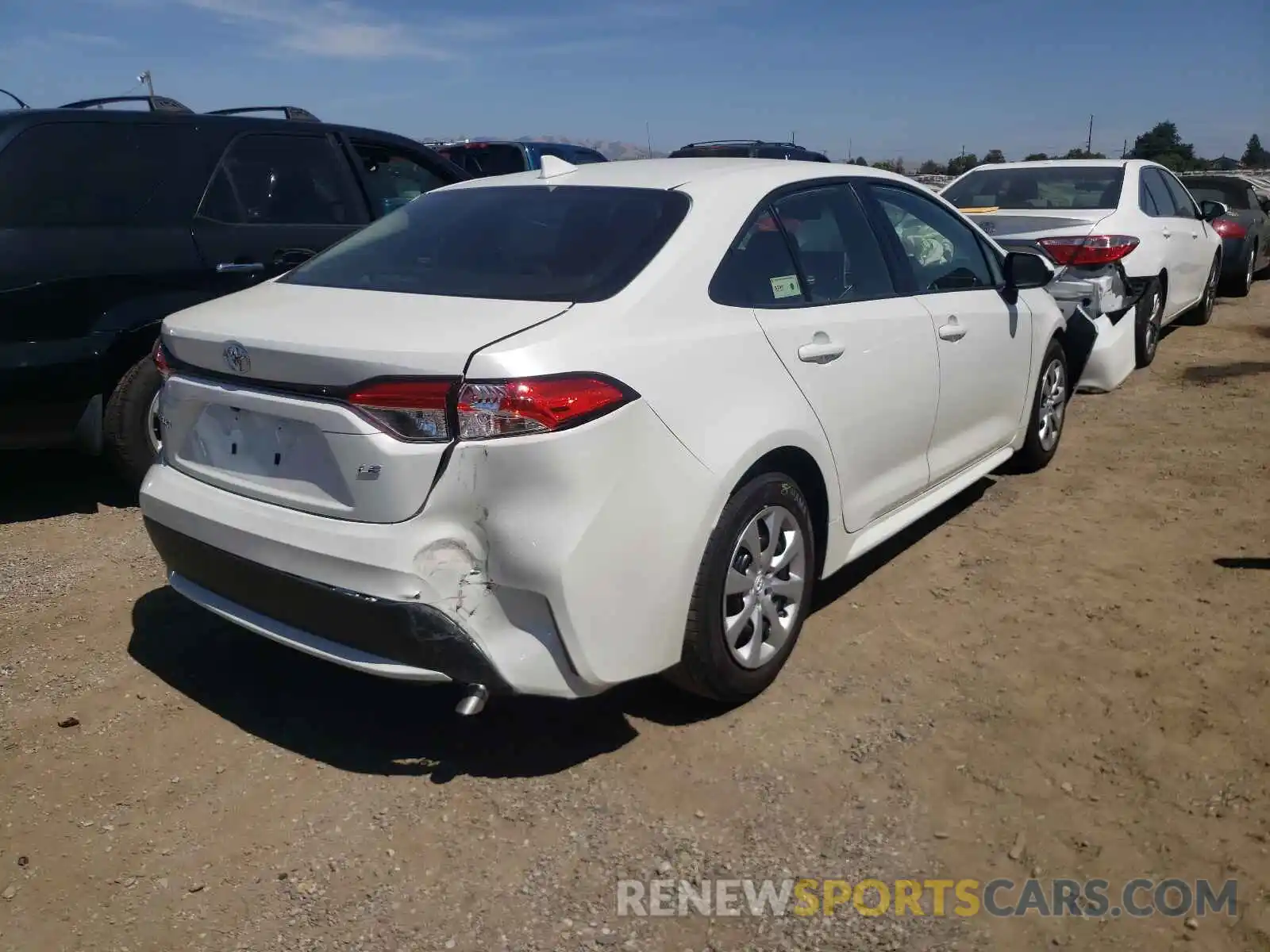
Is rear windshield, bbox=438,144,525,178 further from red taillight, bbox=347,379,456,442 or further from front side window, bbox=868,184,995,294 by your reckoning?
red taillight, bbox=347,379,456,442

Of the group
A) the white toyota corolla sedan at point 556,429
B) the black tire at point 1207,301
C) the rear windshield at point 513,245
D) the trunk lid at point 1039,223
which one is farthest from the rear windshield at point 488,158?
the rear windshield at point 513,245

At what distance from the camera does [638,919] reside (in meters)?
2.48

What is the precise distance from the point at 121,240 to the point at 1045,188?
664 centimetres

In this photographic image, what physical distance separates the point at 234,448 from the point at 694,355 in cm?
130

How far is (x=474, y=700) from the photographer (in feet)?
8.72

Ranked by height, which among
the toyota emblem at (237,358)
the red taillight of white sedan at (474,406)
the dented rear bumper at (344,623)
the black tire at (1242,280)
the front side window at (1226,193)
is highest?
the toyota emblem at (237,358)

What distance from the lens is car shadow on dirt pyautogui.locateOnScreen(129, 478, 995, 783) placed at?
10.2 feet

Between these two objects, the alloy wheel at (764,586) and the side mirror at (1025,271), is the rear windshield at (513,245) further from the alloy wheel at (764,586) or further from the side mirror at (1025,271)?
the side mirror at (1025,271)

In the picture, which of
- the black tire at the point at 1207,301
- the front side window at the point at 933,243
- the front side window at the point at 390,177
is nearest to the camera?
the front side window at the point at 933,243

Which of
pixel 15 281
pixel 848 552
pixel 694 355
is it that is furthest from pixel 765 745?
pixel 15 281

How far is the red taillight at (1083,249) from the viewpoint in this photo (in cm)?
734

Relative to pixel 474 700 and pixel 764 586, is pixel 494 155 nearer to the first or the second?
pixel 764 586

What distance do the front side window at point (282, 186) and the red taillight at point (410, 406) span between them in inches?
121

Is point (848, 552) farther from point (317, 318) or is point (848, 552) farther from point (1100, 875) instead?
point (317, 318)
